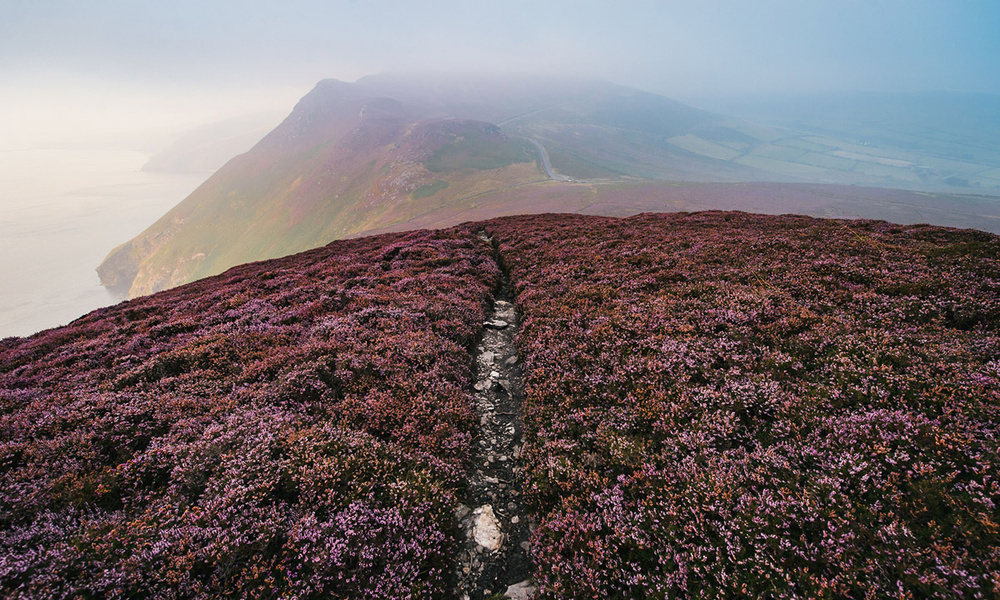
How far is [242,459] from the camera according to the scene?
21.8 ft

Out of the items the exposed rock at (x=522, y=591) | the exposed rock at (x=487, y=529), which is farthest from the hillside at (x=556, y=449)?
the exposed rock at (x=522, y=591)

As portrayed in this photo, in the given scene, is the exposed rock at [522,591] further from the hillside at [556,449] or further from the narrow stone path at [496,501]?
the hillside at [556,449]

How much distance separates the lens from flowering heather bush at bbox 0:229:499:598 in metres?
4.83

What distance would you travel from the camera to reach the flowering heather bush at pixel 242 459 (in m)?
4.83

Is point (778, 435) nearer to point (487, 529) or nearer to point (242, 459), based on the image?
point (487, 529)

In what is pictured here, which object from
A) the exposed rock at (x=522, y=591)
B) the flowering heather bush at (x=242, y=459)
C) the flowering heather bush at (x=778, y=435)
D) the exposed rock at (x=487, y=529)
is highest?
the flowering heather bush at (x=778, y=435)

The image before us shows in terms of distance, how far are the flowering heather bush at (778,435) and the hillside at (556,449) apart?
0.04 meters

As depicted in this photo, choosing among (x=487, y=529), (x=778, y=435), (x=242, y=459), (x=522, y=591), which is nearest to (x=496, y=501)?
(x=487, y=529)

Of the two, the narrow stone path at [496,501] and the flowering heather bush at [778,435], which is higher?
the flowering heather bush at [778,435]

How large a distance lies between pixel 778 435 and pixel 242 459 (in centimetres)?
993

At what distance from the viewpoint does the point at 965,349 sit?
6.98m

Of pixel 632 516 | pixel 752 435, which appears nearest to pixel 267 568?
pixel 632 516

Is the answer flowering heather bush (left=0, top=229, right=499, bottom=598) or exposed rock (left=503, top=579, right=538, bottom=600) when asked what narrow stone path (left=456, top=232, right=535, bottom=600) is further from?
flowering heather bush (left=0, top=229, right=499, bottom=598)

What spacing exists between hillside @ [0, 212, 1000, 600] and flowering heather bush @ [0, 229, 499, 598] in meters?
0.05
